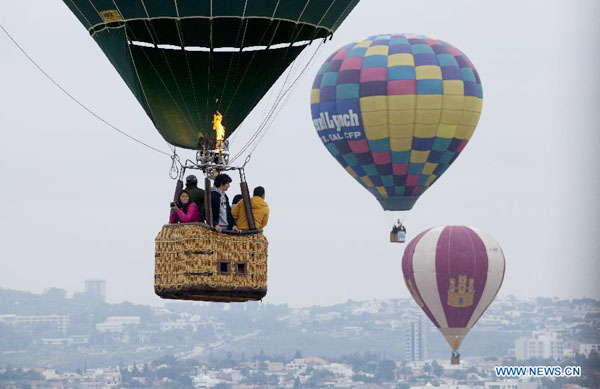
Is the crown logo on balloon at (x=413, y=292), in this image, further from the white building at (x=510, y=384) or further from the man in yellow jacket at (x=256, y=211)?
the white building at (x=510, y=384)

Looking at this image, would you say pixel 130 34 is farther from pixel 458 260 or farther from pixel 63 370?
pixel 63 370

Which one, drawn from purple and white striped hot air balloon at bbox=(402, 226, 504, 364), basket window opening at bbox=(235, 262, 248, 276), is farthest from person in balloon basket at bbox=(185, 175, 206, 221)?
purple and white striped hot air balloon at bbox=(402, 226, 504, 364)

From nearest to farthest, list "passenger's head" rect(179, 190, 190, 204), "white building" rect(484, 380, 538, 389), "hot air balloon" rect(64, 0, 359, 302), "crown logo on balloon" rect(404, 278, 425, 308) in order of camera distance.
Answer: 1. "passenger's head" rect(179, 190, 190, 204)
2. "hot air balloon" rect(64, 0, 359, 302)
3. "crown logo on balloon" rect(404, 278, 425, 308)
4. "white building" rect(484, 380, 538, 389)

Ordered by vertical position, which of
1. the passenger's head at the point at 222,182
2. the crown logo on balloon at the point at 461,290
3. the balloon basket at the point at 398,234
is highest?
the balloon basket at the point at 398,234

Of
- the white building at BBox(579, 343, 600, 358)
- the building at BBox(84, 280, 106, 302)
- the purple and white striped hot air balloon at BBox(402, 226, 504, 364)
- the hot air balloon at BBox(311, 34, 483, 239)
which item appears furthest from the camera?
the building at BBox(84, 280, 106, 302)

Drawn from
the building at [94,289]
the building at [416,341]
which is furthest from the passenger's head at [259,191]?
the building at [94,289]

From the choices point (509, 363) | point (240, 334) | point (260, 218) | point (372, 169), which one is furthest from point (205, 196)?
point (240, 334)

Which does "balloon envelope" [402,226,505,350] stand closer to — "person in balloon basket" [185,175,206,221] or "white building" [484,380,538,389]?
"person in balloon basket" [185,175,206,221]
